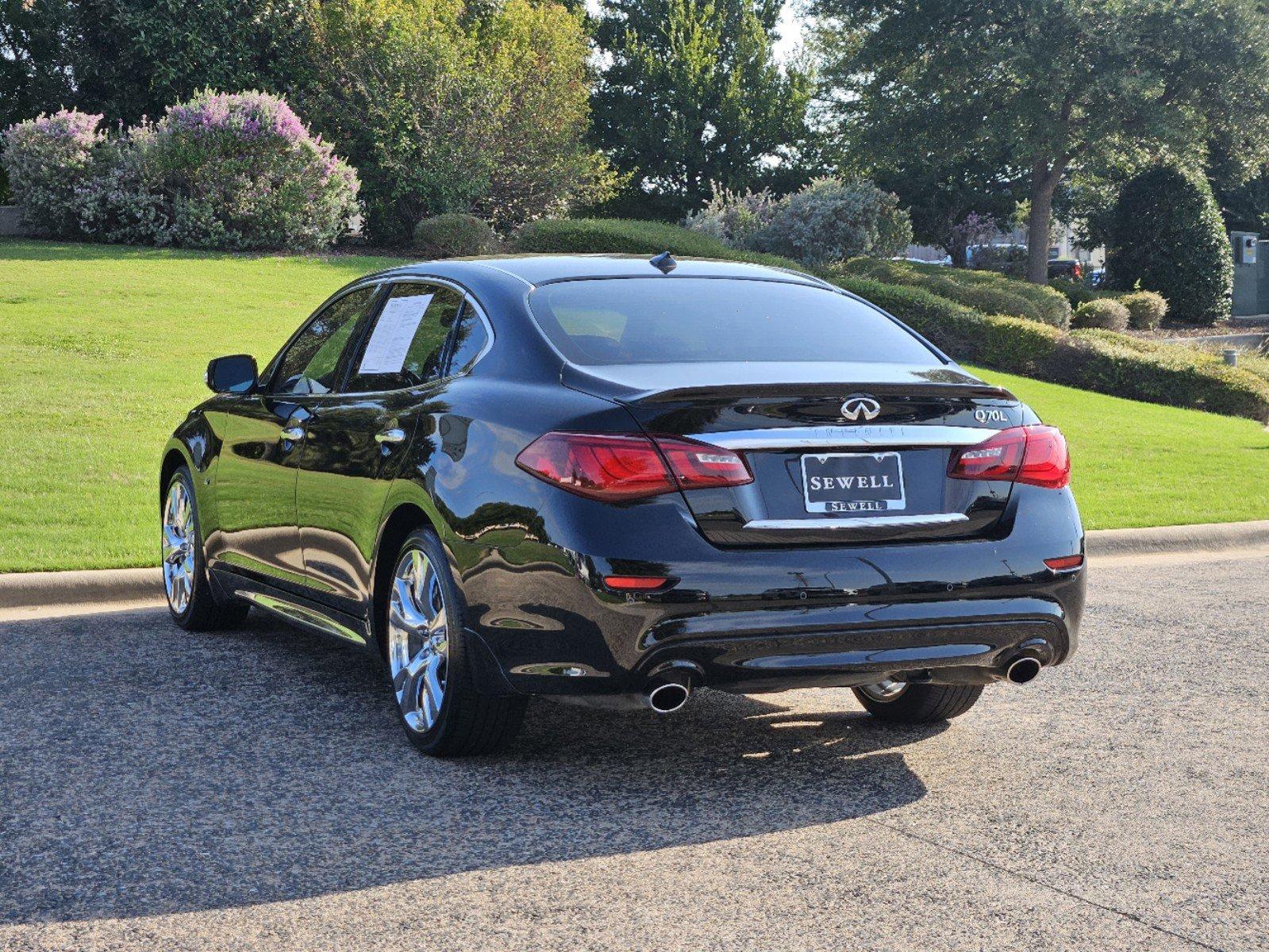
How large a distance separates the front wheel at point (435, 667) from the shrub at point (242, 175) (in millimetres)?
20560

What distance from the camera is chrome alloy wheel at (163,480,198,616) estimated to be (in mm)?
7395

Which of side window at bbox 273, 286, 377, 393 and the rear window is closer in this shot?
the rear window

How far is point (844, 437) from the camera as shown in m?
4.54

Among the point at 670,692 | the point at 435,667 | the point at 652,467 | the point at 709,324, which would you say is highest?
the point at 709,324

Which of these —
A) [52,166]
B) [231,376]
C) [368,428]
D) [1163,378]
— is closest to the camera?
[368,428]

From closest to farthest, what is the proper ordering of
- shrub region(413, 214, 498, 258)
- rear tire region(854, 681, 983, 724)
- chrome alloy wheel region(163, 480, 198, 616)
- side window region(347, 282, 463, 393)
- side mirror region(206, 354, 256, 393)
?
side window region(347, 282, 463, 393)
rear tire region(854, 681, 983, 724)
side mirror region(206, 354, 256, 393)
chrome alloy wheel region(163, 480, 198, 616)
shrub region(413, 214, 498, 258)

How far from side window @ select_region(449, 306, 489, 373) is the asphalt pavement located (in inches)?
52.5

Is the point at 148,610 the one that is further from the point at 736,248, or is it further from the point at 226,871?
the point at 736,248

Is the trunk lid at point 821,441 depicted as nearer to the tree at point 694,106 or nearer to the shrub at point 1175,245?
the shrub at point 1175,245

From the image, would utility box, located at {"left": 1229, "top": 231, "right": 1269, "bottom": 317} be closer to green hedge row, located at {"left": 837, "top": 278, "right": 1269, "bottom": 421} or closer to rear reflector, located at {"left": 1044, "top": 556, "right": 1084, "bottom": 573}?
green hedge row, located at {"left": 837, "top": 278, "right": 1269, "bottom": 421}

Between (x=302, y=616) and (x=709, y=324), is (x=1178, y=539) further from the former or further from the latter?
(x=302, y=616)

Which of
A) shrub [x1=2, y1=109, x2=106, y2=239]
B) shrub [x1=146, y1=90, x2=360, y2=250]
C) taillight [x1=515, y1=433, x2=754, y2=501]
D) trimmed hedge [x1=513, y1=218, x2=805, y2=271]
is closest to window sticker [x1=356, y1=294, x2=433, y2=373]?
taillight [x1=515, y1=433, x2=754, y2=501]

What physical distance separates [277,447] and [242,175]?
1979 cm

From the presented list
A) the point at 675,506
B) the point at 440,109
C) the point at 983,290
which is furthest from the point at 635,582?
the point at 440,109
